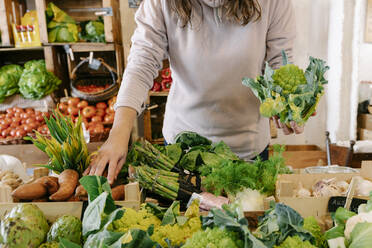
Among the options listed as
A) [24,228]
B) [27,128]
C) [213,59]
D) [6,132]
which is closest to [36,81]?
[27,128]

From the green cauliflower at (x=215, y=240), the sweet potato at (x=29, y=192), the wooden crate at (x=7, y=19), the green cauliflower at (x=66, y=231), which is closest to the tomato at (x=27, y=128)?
the wooden crate at (x=7, y=19)

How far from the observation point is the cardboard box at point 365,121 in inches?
146

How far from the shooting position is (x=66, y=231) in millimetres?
837

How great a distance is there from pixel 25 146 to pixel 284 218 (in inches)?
114

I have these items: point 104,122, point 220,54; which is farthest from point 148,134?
point 220,54

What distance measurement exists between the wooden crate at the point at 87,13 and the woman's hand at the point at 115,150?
7.39 ft

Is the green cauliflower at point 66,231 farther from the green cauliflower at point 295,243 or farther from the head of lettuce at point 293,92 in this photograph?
the head of lettuce at point 293,92

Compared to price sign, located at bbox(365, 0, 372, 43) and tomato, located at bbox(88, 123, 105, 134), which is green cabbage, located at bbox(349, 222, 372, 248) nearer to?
tomato, located at bbox(88, 123, 105, 134)

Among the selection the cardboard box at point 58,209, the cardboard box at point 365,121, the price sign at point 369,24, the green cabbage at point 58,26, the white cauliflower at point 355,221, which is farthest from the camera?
the cardboard box at point 365,121

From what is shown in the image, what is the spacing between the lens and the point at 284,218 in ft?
2.31

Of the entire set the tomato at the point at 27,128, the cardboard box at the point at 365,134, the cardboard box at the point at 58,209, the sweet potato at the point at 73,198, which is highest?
the cardboard box at the point at 58,209

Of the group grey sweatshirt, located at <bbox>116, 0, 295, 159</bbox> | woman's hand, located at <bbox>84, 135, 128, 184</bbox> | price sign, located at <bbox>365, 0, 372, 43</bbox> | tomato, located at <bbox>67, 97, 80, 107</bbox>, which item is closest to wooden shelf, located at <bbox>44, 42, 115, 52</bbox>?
tomato, located at <bbox>67, 97, 80, 107</bbox>

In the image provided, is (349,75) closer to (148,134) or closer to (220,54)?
(148,134)

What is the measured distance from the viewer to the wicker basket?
3381mm
